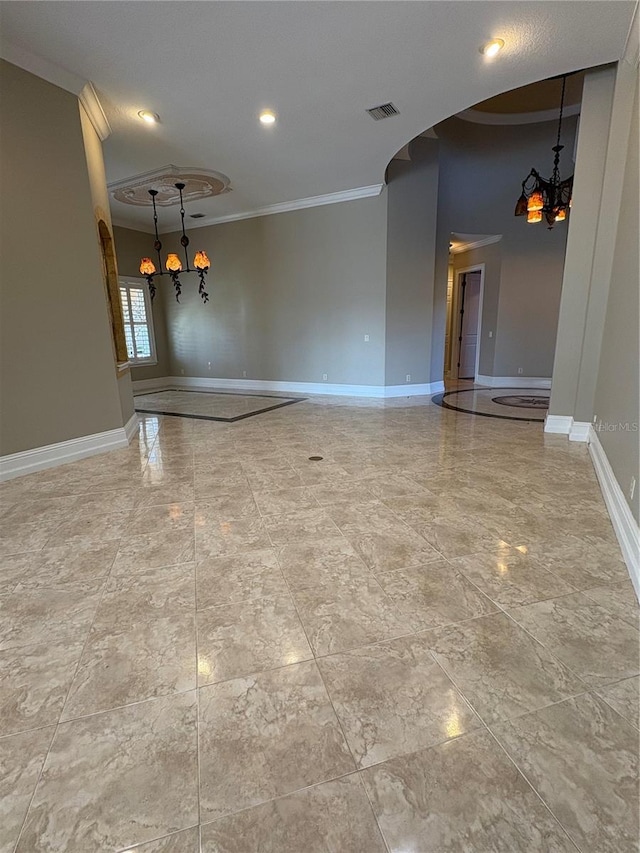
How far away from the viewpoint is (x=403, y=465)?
354cm

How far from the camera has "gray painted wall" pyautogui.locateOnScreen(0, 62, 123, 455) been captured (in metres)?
3.15

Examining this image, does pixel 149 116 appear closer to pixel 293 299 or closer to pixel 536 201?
pixel 293 299

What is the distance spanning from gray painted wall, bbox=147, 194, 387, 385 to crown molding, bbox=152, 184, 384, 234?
0.09m

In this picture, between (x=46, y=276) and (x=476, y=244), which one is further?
(x=476, y=244)

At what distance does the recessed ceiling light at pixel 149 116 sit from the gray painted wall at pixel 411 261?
12.0 feet

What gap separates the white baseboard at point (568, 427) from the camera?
4.09 metres

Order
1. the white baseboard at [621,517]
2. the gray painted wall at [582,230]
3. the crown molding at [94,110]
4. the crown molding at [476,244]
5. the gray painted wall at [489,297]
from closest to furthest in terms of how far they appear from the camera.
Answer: the white baseboard at [621,517] → the crown molding at [94,110] → the gray painted wall at [582,230] → the crown molding at [476,244] → the gray painted wall at [489,297]

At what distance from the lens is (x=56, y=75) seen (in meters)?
3.27

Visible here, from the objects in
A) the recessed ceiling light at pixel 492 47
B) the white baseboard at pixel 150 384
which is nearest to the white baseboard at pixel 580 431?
the recessed ceiling light at pixel 492 47

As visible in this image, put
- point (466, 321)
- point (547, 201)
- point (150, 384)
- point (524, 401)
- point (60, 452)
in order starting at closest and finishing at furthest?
1. point (60, 452)
2. point (547, 201)
3. point (524, 401)
4. point (150, 384)
5. point (466, 321)

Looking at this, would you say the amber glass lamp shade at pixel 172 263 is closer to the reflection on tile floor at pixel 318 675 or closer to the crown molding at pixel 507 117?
the reflection on tile floor at pixel 318 675

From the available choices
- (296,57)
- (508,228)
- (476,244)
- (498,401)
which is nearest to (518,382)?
(498,401)

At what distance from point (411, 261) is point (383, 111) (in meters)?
2.87

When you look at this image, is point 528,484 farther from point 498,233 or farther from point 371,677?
point 498,233
